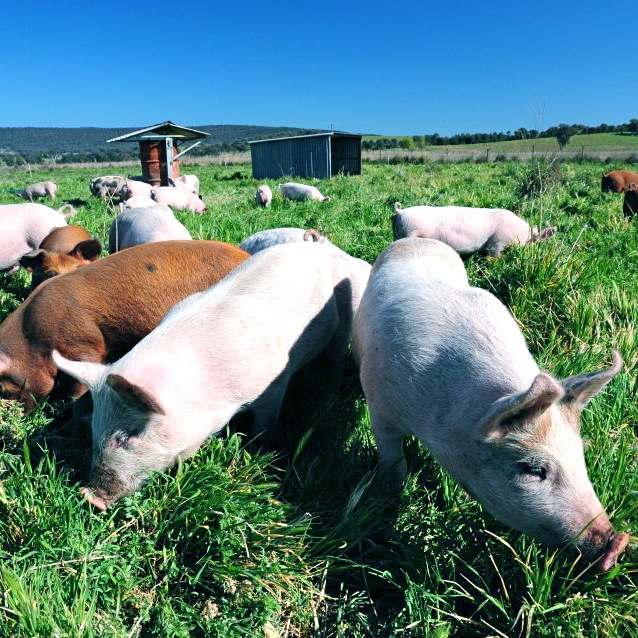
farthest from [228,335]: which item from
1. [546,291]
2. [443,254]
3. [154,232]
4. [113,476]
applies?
[154,232]

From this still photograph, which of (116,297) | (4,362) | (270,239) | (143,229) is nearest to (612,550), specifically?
(116,297)

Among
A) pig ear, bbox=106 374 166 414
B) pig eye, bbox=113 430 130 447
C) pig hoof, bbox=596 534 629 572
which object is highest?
pig ear, bbox=106 374 166 414

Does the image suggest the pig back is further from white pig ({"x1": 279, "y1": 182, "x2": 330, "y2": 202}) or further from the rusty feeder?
the rusty feeder

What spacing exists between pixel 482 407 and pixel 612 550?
0.67 metres

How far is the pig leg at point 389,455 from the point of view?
2.75 m

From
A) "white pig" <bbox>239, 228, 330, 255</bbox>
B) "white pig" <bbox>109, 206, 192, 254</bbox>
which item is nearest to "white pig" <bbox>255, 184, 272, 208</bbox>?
"white pig" <bbox>109, 206, 192, 254</bbox>

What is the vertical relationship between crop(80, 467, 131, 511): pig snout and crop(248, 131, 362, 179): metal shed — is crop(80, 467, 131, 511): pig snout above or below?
below

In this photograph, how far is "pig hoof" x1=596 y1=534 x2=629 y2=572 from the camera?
1.93 metres

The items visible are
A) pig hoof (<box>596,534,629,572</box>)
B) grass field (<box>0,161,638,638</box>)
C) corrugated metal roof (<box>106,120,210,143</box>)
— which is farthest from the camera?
corrugated metal roof (<box>106,120,210,143</box>)

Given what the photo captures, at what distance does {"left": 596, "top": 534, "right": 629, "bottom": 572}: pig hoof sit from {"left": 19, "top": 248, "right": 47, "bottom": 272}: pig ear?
5.26 m

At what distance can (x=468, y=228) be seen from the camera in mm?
7762

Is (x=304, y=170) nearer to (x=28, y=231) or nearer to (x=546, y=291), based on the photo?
(x=28, y=231)

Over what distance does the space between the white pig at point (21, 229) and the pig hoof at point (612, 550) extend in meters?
7.32

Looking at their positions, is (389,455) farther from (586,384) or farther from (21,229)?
(21,229)
